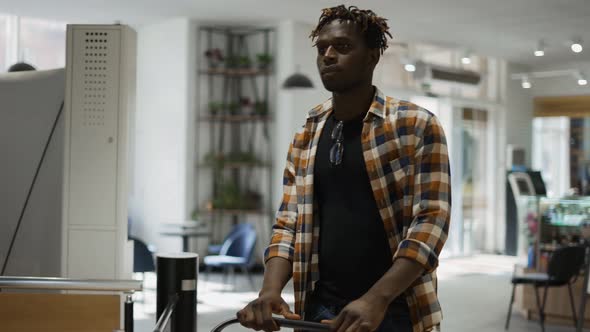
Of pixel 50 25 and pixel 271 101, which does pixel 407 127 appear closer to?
pixel 271 101

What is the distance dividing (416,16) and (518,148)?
436cm

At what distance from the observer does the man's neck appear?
1.57 m

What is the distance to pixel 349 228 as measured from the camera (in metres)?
1.55

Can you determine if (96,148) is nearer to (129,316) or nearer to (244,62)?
→ (129,316)

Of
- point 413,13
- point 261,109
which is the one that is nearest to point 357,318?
point 413,13

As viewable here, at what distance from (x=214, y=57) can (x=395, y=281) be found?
7.72 metres

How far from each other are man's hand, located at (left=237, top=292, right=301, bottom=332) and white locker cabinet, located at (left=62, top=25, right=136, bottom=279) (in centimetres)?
239

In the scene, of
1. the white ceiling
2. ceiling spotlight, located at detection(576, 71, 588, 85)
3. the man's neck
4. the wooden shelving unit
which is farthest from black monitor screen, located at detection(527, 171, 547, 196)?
the man's neck

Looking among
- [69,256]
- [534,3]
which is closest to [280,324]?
[69,256]

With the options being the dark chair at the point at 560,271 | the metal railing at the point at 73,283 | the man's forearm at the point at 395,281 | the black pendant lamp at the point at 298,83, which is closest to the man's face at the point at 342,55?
the man's forearm at the point at 395,281

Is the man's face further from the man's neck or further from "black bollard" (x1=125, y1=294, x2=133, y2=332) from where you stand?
"black bollard" (x1=125, y1=294, x2=133, y2=332)

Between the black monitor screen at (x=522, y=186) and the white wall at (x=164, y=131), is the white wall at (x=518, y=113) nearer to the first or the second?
the black monitor screen at (x=522, y=186)

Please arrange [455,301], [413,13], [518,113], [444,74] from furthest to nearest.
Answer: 1. [518,113]
2. [444,74]
3. [413,13]
4. [455,301]

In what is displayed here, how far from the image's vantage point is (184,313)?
183 cm
